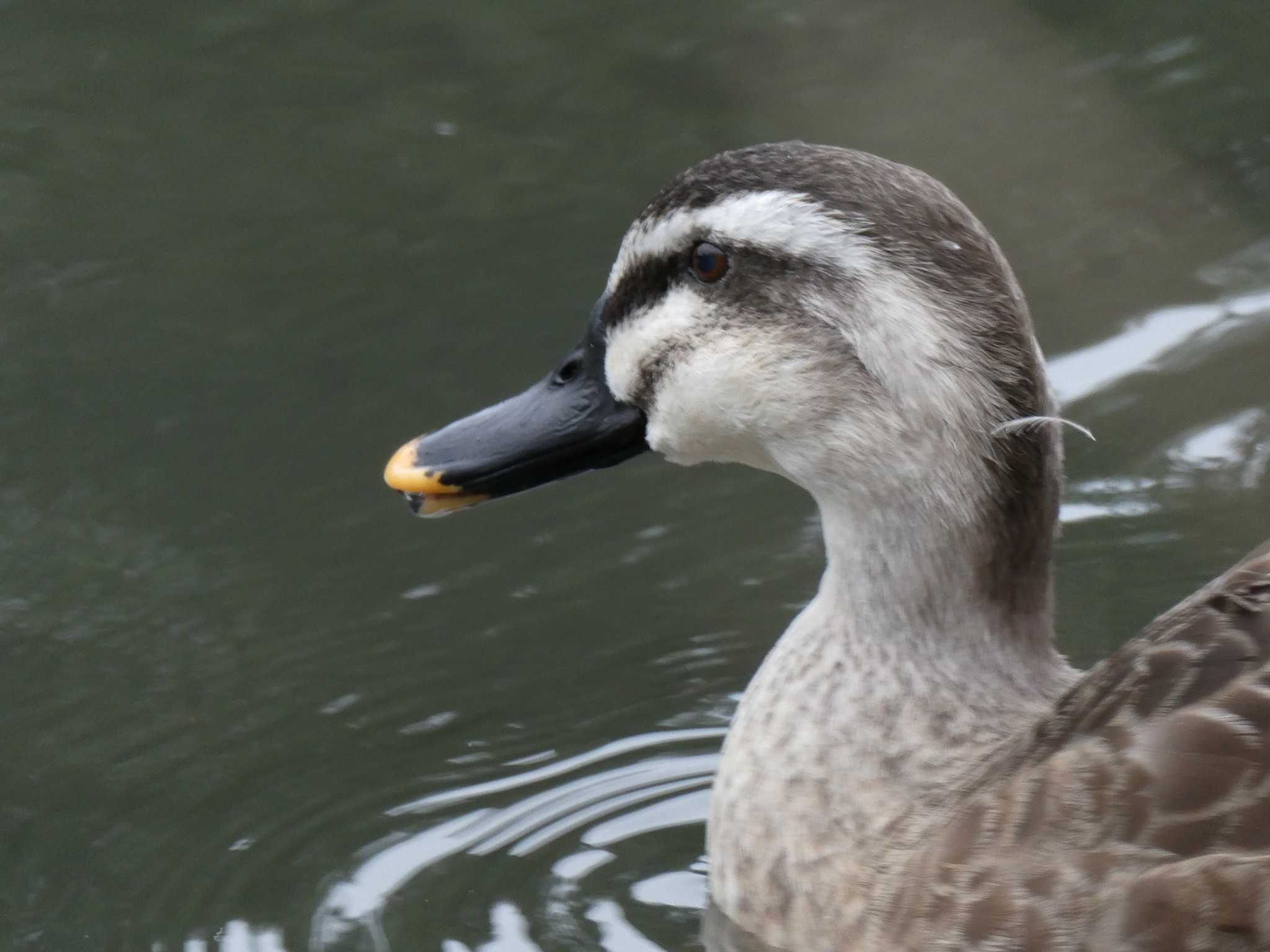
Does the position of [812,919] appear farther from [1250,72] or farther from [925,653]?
[1250,72]

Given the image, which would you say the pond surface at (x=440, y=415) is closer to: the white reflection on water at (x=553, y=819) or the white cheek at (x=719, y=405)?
the white reflection on water at (x=553, y=819)

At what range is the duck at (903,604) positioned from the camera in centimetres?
339

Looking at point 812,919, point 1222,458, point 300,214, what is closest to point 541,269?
point 300,214

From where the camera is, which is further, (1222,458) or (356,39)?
(356,39)

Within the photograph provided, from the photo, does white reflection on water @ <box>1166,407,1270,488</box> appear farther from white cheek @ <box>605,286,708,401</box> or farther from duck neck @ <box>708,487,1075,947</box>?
white cheek @ <box>605,286,708,401</box>

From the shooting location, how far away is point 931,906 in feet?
11.9

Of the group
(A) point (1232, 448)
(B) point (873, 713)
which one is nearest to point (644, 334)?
(B) point (873, 713)

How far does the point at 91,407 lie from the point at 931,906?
3188mm

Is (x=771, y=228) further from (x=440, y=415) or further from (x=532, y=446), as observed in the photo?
(x=440, y=415)

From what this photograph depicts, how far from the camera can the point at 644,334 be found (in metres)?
4.08

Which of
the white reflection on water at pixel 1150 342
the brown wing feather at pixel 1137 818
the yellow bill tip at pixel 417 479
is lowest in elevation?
the brown wing feather at pixel 1137 818

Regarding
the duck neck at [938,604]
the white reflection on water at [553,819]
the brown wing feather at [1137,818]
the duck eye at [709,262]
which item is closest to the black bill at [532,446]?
the duck eye at [709,262]

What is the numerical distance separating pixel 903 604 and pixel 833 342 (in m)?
0.48

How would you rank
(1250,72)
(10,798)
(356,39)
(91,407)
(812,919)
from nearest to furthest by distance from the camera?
1. (812,919)
2. (10,798)
3. (91,407)
4. (1250,72)
5. (356,39)
